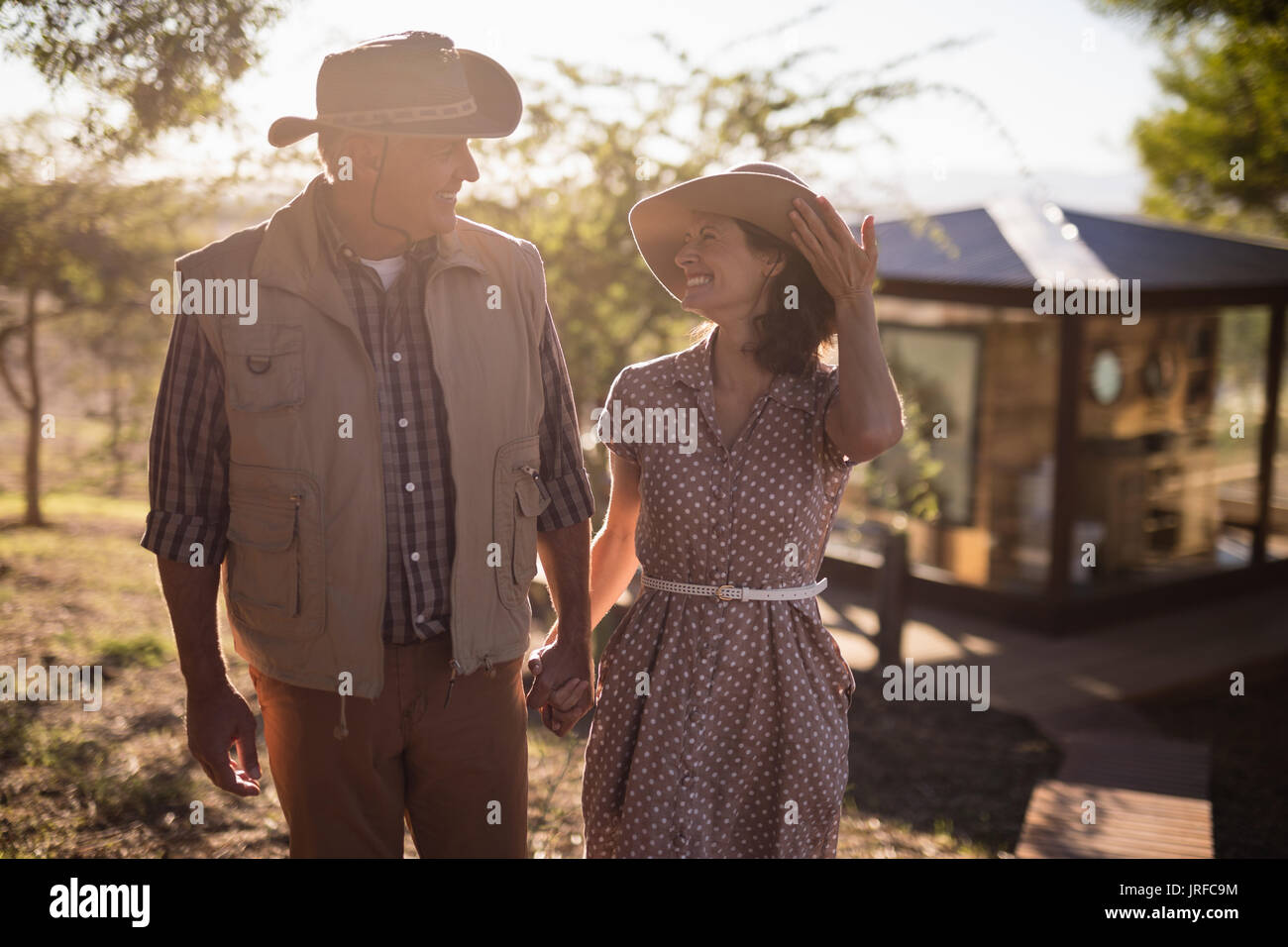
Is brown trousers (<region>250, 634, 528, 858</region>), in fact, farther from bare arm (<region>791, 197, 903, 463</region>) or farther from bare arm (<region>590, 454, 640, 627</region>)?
bare arm (<region>791, 197, 903, 463</region>)

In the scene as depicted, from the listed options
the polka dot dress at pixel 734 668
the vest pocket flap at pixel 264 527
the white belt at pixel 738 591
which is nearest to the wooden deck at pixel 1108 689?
the polka dot dress at pixel 734 668

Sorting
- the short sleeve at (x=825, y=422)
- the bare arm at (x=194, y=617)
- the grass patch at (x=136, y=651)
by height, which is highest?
the short sleeve at (x=825, y=422)

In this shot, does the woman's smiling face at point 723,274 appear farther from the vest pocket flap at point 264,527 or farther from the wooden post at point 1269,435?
the wooden post at point 1269,435

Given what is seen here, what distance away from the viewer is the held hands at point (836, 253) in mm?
2404

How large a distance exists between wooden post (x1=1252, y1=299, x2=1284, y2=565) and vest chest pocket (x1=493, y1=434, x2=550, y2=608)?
8409 millimetres

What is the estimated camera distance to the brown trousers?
2332mm

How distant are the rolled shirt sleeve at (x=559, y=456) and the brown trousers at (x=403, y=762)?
1.15ft

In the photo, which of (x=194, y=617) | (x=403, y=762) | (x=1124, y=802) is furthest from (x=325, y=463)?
(x=1124, y=802)

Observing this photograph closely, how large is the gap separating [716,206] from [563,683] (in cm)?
110

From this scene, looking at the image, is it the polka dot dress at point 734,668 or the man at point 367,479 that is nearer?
the man at point 367,479

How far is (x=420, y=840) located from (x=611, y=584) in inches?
28.9

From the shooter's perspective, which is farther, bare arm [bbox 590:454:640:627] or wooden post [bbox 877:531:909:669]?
wooden post [bbox 877:531:909:669]

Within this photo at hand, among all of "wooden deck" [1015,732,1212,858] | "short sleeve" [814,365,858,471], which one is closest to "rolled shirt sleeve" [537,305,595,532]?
"short sleeve" [814,365,858,471]
